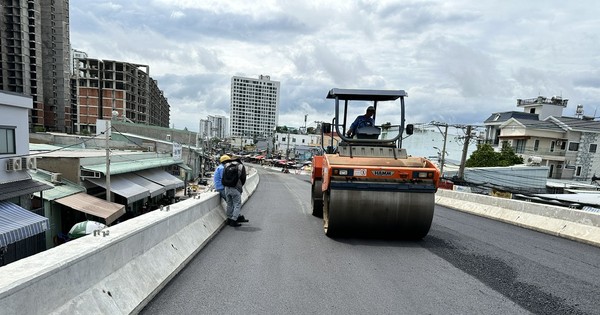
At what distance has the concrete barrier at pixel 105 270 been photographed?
2.15 meters

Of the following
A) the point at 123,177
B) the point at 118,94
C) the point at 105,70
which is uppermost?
the point at 105,70

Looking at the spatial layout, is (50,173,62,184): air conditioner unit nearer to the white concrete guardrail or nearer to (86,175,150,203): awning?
(86,175,150,203): awning

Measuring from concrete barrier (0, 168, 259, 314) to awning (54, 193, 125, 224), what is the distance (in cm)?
1163

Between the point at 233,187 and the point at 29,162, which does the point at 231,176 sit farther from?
the point at 29,162

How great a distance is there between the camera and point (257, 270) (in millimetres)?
4410

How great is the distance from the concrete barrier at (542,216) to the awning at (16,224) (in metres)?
14.6

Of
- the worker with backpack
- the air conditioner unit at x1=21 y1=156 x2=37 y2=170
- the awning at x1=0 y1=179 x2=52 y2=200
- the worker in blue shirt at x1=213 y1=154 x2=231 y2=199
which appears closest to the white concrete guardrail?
the worker with backpack

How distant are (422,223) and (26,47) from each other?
9707cm

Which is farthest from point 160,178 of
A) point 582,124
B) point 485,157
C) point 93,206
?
point 582,124

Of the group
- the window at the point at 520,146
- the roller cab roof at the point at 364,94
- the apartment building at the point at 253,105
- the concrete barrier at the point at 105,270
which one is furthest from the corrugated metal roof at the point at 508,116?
the apartment building at the point at 253,105

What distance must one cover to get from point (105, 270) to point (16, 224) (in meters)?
10.9

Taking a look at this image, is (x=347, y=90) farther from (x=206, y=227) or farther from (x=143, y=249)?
(x=143, y=249)

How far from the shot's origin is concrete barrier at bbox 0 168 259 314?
2154 mm

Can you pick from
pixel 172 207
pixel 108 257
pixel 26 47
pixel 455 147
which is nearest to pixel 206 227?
pixel 172 207
